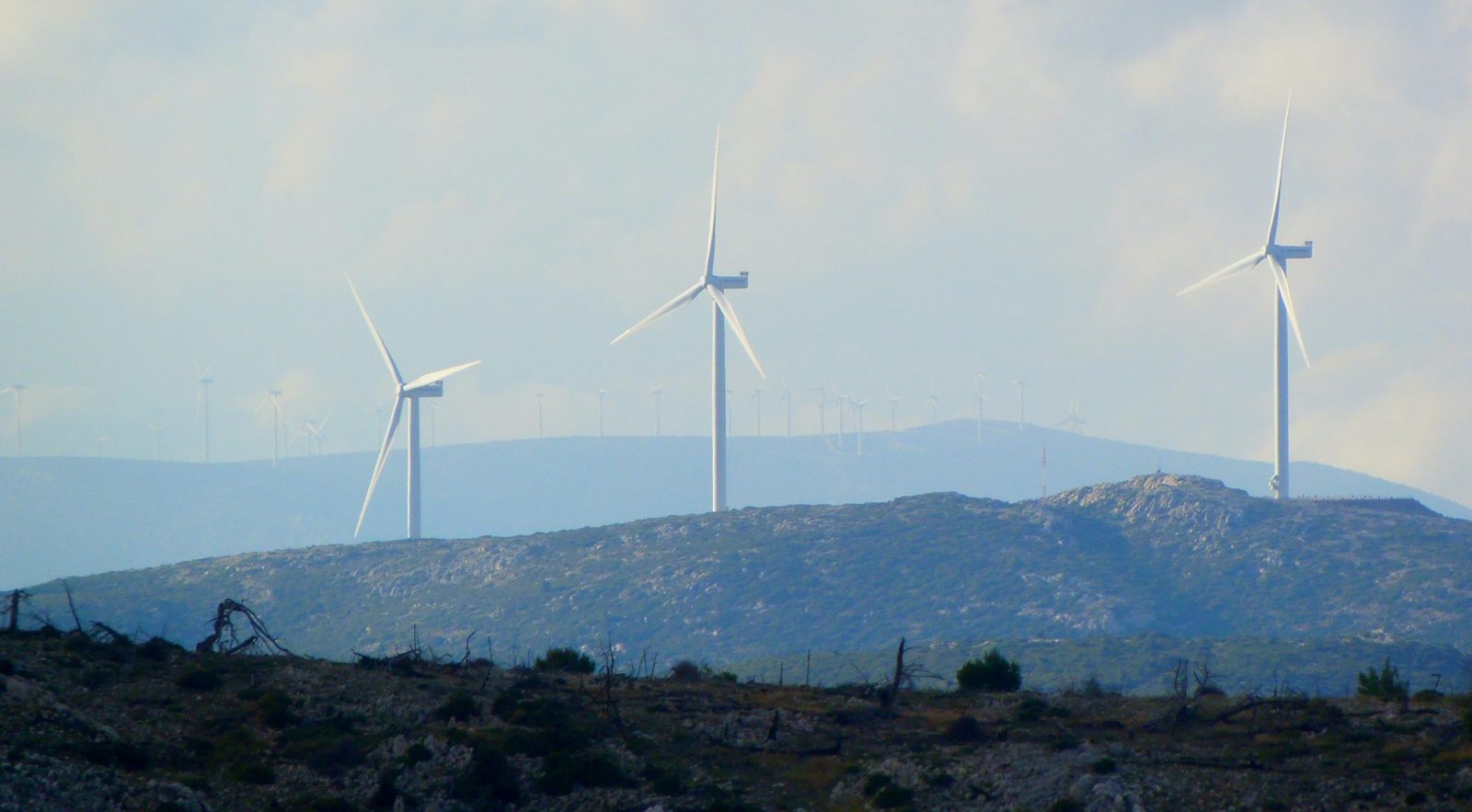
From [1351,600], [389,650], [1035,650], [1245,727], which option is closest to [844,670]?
[1035,650]

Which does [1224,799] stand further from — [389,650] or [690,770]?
[389,650]

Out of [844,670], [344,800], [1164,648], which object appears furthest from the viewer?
[1164,648]

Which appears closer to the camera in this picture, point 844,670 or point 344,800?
point 344,800

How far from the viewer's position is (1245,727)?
144 feet

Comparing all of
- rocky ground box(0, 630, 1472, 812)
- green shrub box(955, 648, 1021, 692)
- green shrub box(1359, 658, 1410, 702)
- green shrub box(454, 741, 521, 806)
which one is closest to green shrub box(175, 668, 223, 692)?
rocky ground box(0, 630, 1472, 812)

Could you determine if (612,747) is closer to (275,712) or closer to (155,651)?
(275,712)

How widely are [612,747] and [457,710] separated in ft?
15.9

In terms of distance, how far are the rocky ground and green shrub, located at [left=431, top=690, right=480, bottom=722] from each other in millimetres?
66

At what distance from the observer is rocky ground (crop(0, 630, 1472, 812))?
3662 cm

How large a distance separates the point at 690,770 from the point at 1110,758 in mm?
10844

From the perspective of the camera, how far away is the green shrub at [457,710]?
141ft

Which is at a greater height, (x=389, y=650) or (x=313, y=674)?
(x=313, y=674)

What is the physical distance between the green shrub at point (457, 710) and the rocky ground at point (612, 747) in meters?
0.07

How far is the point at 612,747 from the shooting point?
135 feet
